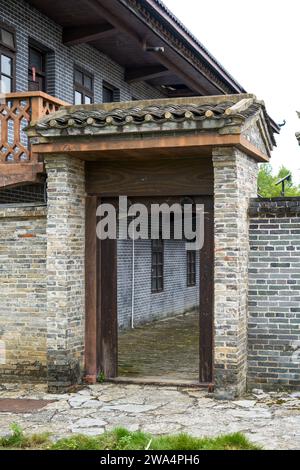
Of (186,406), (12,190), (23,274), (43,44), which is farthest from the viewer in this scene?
(43,44)

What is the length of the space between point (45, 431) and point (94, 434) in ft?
1.75

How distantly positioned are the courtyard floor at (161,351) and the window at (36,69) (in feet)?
16.9

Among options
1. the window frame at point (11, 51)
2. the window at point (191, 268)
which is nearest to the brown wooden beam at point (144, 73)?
the window frame at point (11, 51)

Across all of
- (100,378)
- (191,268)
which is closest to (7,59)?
(100,378)

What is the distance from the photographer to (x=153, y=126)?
838cm

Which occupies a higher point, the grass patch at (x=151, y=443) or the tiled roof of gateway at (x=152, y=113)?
the tiled roof of gateway at (x=152, y=113)

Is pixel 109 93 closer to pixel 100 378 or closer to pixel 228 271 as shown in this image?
pixel 100 378

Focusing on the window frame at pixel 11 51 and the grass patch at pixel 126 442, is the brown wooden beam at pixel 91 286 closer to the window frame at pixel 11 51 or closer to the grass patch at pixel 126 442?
the grass patch at pixel 126 442

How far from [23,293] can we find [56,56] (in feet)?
17.4

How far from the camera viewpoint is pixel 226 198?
8664 mm

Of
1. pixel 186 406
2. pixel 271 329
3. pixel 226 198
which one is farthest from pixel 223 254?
pixel 186 406

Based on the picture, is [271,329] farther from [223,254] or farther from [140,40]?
[140,40]

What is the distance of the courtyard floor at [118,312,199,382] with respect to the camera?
34.4ft

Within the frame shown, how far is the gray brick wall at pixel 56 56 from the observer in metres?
11.8
